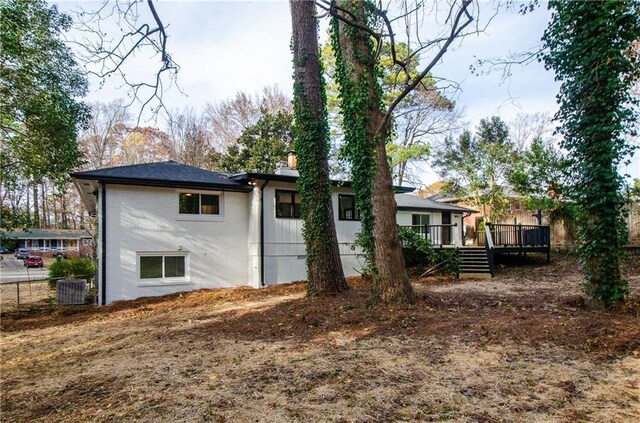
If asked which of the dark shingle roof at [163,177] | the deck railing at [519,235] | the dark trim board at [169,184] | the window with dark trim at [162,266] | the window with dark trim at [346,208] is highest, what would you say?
the dark shingle roof at [163,177]

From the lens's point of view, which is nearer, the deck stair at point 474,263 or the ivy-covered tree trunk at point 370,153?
the ivy-covered tree trunk at point 370,153

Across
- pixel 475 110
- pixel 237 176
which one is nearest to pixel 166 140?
pixel 237 176

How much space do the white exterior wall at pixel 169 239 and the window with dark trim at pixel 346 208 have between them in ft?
11.5

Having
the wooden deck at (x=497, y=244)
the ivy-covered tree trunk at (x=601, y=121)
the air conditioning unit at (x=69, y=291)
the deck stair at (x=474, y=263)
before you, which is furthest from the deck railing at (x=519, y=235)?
the air conditioning unit at (x=69, y=291)

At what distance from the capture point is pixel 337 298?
Result: 7.80 metres

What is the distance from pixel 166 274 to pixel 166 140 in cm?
2018

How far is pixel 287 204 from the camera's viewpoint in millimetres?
12758

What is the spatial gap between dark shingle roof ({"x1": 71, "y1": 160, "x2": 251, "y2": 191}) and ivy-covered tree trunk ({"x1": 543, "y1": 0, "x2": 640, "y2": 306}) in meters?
9.27

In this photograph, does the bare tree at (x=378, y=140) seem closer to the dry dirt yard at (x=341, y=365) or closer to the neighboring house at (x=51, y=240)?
the dry dirt yard at (x=341, y=365)

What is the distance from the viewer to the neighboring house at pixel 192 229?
412 inches

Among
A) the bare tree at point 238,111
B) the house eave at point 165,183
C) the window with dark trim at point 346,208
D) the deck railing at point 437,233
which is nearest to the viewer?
the house eave at point 165,183

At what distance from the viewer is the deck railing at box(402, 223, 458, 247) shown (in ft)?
50.0

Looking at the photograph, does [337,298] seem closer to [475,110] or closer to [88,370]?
[88,370]

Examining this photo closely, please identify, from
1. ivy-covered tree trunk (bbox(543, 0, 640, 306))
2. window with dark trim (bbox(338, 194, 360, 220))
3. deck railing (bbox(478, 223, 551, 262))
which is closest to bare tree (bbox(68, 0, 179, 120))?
ivy-covered tree trunk (bbox(543, 0, 640, 306))
